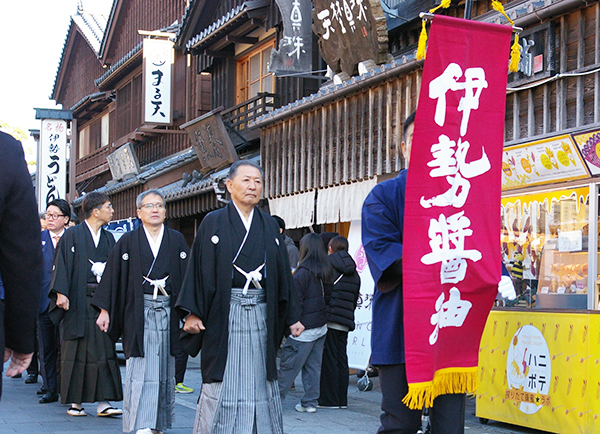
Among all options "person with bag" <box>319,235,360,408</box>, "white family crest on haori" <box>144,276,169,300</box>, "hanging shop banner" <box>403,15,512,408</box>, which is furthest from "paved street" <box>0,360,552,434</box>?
"hanging shop banner" <box>403,15,512,408</box>

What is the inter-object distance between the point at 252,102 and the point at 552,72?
7.98 m

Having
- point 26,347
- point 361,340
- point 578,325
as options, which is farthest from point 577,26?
point 26,347

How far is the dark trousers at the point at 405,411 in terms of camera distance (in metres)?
3.76

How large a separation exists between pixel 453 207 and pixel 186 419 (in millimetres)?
4383

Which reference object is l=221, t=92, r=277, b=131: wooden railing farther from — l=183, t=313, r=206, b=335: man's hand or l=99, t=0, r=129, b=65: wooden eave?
l=99, t=0, r=129, b=65: wooden eave

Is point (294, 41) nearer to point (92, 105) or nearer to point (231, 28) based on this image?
point (231, 28)

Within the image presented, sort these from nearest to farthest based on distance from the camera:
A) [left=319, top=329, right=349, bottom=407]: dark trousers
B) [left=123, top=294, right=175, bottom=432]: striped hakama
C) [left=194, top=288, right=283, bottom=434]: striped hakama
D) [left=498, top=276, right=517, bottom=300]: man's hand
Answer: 1. [left=498, top=276, right=517, bottom=300]: man's hand
2. [left=194, top=288, right=283, bottom=434]: striped hakama
3. [left=123, top=294, right=175, bottom=432]: striped hakama
4. [left=319, top=329, right=349, bottom=407]: dark trousers

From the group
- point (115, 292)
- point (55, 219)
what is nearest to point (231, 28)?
point (55, 219)

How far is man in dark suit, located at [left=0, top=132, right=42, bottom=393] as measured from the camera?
120 inches

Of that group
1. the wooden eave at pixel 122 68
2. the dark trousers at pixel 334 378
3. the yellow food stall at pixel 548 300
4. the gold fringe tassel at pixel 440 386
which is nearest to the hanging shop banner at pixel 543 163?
the yellow food stall at pixel 548 300

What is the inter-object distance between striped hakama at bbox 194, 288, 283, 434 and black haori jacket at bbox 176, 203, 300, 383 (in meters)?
0.05

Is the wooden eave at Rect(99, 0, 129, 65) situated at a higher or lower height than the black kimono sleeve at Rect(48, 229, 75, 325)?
higher

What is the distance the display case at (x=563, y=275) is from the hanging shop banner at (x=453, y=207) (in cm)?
430

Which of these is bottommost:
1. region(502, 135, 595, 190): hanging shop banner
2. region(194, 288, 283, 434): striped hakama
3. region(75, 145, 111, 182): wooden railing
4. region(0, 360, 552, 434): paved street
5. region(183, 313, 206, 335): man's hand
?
region(0, 360, 552, 434): paved street
